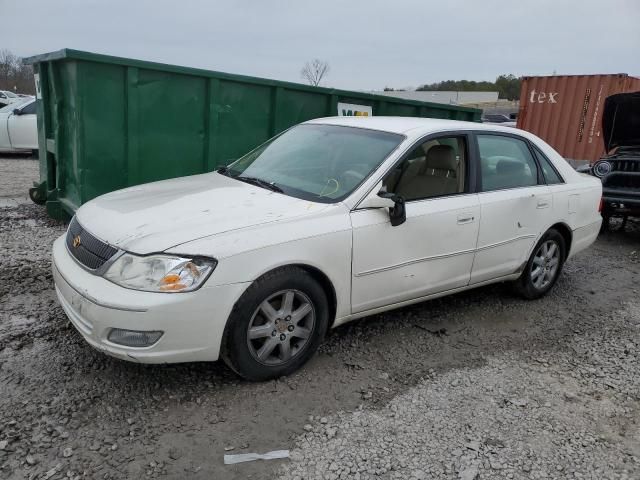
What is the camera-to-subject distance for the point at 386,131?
13.2 ft

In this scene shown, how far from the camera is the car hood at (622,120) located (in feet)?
25.1

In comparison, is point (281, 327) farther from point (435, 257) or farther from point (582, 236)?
point (582, 236)

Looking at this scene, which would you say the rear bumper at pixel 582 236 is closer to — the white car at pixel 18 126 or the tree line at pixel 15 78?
the white car at pixel 18 126

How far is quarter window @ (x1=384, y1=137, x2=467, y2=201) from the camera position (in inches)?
156

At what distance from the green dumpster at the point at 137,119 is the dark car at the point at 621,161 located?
4.09 m

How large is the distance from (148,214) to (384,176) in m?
1.52

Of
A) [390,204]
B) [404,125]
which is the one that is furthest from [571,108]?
[390,204]

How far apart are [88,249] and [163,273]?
611 millimetres

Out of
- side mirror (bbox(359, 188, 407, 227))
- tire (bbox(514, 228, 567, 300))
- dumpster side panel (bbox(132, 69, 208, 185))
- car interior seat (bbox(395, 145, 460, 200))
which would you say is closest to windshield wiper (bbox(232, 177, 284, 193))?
side mirror (bbox(359, 188, 407, 227))

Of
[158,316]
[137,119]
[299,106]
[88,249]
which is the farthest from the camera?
[299,106]

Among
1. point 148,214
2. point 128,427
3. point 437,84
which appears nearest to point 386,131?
point 148,214

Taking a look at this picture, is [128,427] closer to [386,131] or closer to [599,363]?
[386,131]

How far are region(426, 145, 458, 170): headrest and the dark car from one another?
428 cm

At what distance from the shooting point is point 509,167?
4.57 meters
